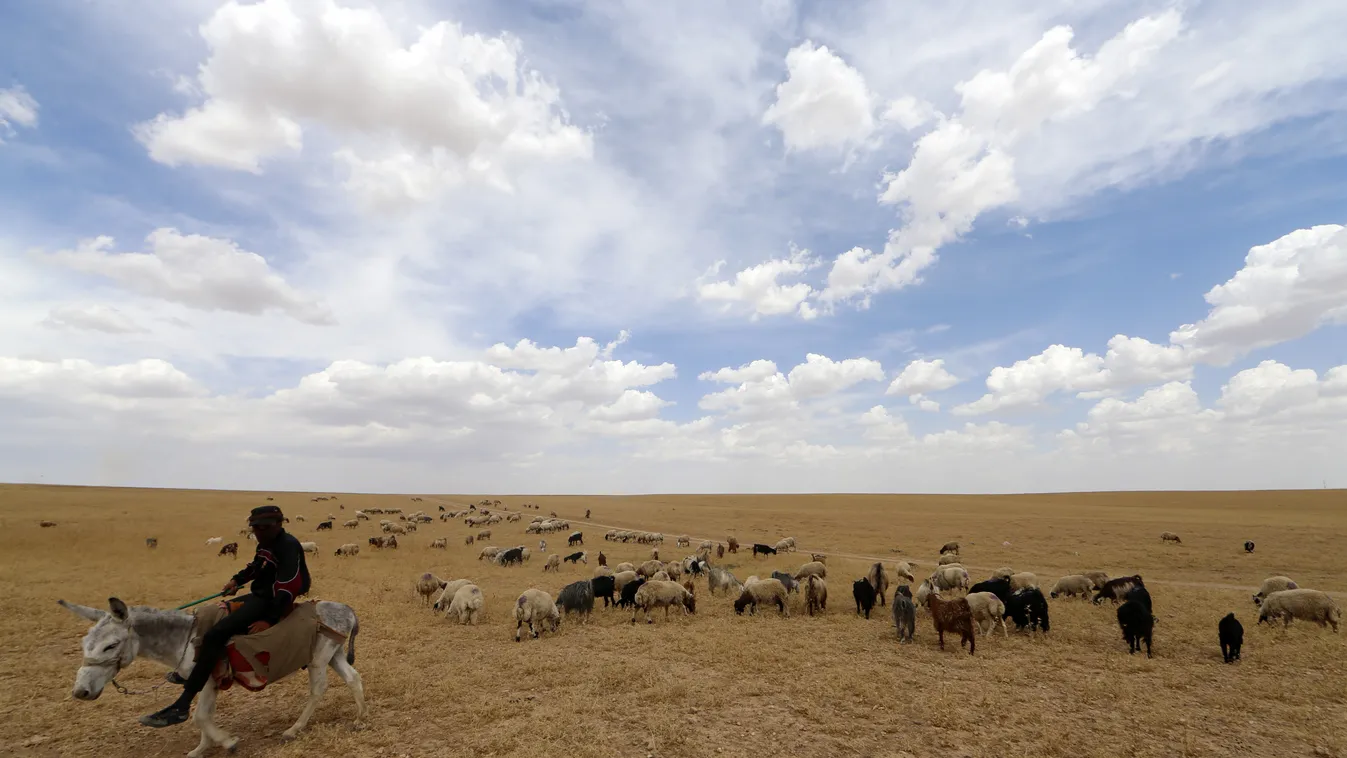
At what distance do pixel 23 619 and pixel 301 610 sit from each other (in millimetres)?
12106

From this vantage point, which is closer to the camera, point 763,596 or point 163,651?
point 163,651

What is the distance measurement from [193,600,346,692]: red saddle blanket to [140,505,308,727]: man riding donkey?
12cm

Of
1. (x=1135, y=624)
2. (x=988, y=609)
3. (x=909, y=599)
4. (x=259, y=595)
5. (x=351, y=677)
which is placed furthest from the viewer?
(x=988, y=609)

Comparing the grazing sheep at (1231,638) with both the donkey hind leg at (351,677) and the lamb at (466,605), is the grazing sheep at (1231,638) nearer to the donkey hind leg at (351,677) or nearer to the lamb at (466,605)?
the donkey hind leg at (351,677)

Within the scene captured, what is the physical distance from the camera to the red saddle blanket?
6.79 m

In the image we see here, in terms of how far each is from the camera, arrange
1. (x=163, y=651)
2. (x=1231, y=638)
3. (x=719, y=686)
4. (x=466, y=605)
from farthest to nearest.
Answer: (x=466, y=605) → (x=1231, y=638) → (x=719, y=686) → (x=163, y=651)

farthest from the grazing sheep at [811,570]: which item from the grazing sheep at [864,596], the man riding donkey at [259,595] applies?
the man riding donkey at [259,595]

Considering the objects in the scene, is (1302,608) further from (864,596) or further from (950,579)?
(864,596)

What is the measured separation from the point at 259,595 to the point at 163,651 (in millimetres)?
1211

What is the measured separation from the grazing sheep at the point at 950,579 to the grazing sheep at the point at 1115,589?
12.0 feet

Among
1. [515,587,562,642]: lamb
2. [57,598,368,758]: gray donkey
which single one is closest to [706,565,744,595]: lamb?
[515,587,562,642]: lamb

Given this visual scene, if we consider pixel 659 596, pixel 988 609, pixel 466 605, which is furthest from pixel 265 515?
pixel 988 609

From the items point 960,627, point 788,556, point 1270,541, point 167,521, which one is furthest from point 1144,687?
point 167,521

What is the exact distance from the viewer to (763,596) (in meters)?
16.2
